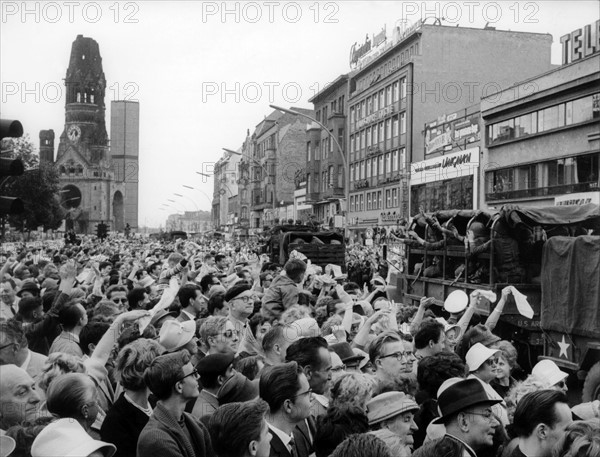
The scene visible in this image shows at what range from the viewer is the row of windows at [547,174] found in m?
35.8

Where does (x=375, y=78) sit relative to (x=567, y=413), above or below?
above

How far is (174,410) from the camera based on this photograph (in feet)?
15.1

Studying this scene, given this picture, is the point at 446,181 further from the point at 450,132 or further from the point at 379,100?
the point at 379,100

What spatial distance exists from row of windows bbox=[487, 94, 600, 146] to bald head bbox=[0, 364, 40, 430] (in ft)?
111

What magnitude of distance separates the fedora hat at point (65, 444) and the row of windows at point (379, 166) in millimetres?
58219

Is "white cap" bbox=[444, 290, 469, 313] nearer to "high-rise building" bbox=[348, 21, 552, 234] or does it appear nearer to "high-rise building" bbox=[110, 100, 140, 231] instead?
"high-rise building" bbox=[348, 21, 552, 234]

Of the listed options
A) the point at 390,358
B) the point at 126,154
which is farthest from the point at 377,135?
the point at 126,154

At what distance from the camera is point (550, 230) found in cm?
1148

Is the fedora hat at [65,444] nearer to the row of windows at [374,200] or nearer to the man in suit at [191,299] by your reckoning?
the man in suit at [191,299]

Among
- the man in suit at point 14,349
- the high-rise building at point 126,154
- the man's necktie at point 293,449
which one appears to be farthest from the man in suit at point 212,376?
the high-rise building at point 126,154

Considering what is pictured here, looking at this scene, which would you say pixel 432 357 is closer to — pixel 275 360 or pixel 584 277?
pixel 275 360

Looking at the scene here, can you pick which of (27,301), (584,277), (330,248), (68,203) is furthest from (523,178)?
(68,203)

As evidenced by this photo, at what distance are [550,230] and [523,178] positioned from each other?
104 ft

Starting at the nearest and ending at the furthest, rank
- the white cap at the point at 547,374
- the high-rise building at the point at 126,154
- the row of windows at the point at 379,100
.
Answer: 1. the white cap at the point at 547,374
2. the row of windows at the point at 379,100
3. the high-rise building at the point at 126,154
